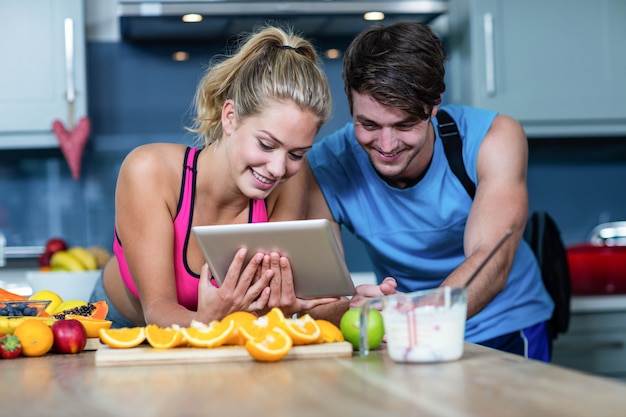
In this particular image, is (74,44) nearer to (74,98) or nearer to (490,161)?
(74,98)

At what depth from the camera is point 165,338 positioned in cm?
123

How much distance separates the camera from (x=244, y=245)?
4.72ft

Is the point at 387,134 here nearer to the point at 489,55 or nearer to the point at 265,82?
the point at 265,82

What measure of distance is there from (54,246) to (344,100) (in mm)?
1396

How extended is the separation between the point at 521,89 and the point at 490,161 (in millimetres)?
1446

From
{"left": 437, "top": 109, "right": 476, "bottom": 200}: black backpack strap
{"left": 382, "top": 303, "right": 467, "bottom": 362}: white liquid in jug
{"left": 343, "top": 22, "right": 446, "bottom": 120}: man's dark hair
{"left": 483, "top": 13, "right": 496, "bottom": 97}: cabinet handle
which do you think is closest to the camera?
{"left": 382, "top": 303, "right": 467, "bottom": 362}: white liquid in jug

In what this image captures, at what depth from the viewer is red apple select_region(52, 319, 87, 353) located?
133cm

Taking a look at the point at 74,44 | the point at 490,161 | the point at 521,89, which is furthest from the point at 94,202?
the point at 490,161

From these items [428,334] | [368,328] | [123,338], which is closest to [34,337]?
[123,338]

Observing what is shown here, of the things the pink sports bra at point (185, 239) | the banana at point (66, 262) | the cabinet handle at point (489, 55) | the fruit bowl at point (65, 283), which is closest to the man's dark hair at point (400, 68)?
the pink sports bra at point (185, 239)

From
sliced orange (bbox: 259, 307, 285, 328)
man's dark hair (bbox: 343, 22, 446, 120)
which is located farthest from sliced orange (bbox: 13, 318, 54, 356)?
man's dark hair (bbox: 343, 22, 446, 120)

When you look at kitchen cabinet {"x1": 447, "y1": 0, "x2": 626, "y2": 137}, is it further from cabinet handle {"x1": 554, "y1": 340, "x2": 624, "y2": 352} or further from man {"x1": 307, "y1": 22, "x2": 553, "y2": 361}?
man {"x1": 307, "y1": 22, "x2": 553, "y2": 361}

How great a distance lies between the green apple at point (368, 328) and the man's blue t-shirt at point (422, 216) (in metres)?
0.75

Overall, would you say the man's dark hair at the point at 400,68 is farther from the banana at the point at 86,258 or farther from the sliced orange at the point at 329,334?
the banana at the point at 86,258
